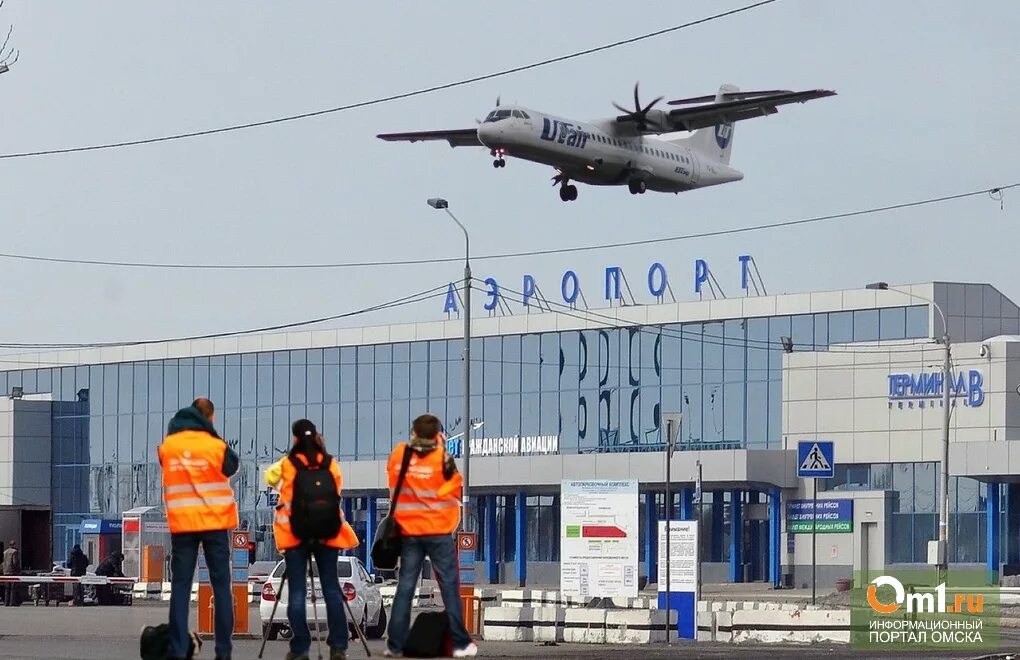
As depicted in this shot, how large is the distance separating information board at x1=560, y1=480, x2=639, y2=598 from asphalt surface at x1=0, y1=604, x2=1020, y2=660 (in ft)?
11.6

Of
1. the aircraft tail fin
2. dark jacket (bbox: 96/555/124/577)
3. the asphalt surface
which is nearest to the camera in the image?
the asphalt surface

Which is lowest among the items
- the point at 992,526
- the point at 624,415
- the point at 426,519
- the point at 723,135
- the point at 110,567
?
the point at 110,567

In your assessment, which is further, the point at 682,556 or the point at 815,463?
the point at 815,463

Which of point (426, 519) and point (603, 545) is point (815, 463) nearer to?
point (603, 545)

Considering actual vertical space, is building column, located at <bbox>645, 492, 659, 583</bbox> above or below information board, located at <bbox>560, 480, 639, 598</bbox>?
below

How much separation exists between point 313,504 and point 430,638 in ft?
4.34

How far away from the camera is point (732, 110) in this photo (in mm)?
51469

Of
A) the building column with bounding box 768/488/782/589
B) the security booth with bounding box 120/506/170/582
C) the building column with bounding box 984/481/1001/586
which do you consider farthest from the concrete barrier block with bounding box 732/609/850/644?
the building column with bounding box 768/488/782/589

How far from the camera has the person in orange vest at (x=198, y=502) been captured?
46.6 ft

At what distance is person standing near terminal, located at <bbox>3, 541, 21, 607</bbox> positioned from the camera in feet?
145

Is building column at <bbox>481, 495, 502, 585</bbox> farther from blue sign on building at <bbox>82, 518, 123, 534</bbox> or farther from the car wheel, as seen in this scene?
the car wheel

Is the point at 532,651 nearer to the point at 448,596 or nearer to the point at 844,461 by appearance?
the point at 448,596

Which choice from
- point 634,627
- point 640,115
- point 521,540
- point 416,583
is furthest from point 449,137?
point 416,583

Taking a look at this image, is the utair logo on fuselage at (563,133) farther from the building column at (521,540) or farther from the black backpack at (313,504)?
the black backpack at (313,504)
